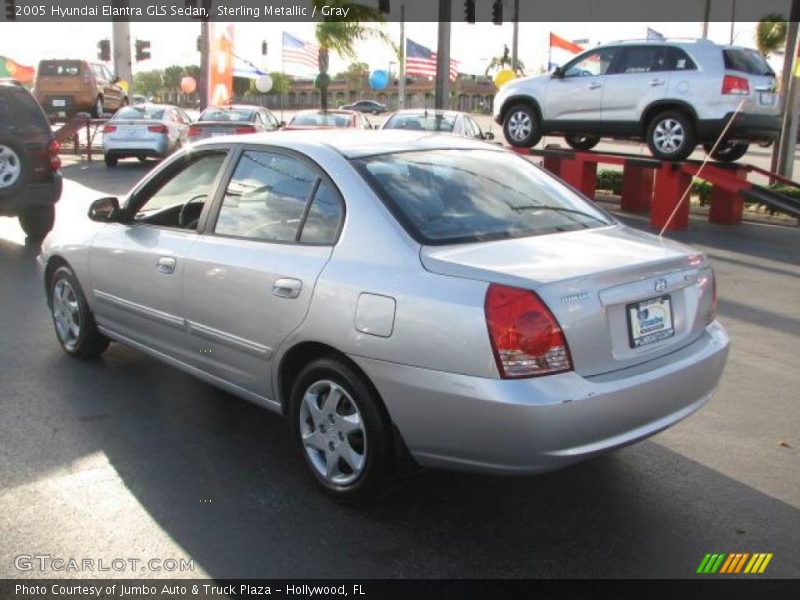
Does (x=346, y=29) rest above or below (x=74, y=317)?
above

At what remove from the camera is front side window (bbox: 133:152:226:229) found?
4523 millimetres

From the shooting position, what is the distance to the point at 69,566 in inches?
124

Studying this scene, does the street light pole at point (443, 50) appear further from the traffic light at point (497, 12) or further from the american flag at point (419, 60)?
the american flag at point (419, 60)


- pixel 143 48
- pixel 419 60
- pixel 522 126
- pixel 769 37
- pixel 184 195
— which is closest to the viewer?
pixel 184 195

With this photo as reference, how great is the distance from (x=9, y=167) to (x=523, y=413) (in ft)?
28.1

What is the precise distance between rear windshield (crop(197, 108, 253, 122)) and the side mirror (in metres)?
13.8

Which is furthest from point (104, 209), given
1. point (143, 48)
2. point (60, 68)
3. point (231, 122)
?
point (143, 48)

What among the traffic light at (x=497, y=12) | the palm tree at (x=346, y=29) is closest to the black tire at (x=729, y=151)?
the traffic light at (x=497, y=12)

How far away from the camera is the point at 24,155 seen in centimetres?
960

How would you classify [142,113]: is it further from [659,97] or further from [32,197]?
[659,97]

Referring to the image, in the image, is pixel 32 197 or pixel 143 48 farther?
pixel 143 48

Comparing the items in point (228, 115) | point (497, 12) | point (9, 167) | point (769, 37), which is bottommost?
point (9, 167)

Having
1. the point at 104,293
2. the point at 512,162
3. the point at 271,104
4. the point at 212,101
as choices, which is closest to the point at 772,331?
the point at 512,162

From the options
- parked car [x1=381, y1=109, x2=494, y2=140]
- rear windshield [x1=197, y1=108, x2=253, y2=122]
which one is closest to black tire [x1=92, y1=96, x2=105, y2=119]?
rear windshield [x1=197, y1=108, x2=253, y2=122]
